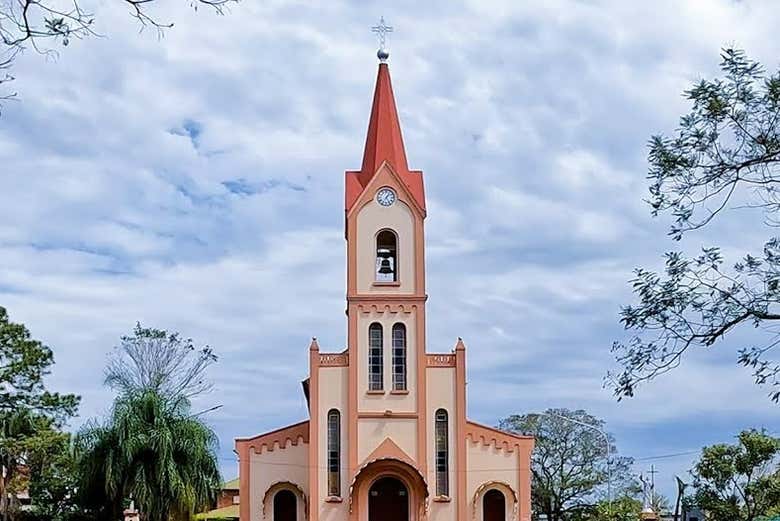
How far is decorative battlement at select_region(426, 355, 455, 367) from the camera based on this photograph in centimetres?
4047

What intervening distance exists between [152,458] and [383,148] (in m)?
12.2

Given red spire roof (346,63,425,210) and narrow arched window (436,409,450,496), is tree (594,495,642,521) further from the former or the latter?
red spire roof (346,63,425,210)

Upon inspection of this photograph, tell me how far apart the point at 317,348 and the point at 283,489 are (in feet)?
15.0

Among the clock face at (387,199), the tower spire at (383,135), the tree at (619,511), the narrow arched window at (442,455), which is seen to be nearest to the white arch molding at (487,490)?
the narrow arched window at (442,455)

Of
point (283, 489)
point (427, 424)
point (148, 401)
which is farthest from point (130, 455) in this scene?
point (427, 424)

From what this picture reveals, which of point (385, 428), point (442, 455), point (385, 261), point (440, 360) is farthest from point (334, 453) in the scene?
point (385, 261)

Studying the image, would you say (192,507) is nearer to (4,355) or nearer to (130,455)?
(130,455)

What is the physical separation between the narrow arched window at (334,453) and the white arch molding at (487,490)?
13.5ft

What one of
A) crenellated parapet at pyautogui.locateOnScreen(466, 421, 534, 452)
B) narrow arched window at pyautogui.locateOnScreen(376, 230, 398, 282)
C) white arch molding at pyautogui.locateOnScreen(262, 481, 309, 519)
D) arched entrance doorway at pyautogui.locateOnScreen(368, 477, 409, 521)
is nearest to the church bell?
narrow arched window at pyautogui.locateOnScreen(376, 230, 398, 282)

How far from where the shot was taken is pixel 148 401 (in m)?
37.1

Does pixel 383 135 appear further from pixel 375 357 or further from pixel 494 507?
pixel 494 507

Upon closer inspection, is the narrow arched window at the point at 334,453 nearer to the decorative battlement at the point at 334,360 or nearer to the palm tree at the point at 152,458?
the decorative battlement at the point at 334,360

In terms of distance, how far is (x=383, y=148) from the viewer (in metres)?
41.6

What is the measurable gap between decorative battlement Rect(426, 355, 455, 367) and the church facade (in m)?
0.03
